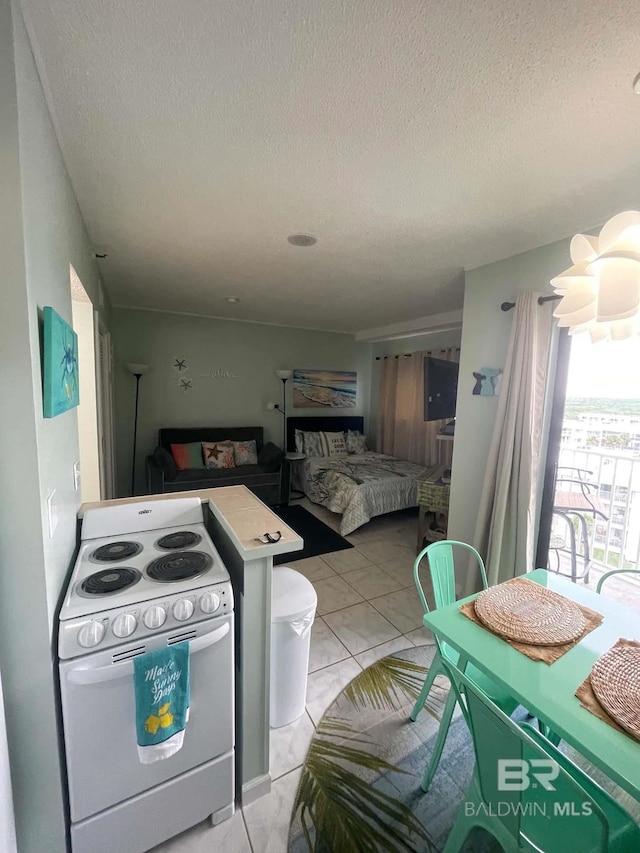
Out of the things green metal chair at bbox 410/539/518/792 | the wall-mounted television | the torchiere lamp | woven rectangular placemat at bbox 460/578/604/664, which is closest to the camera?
woven rectangular placemat at bbox 460/578/604/664

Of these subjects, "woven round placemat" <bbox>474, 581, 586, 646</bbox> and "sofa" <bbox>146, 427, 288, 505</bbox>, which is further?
"sofa" <bbox>146, 427, 288, 505</bbox>

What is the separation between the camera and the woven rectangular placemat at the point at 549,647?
3.59 feet

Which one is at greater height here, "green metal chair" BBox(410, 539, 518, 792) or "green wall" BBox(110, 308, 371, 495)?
"green wall" BBox(110, 308, 371, 495)

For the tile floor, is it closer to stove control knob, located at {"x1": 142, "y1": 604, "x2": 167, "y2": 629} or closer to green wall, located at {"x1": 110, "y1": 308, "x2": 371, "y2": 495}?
stove control knob, located at {"x1": 142, "y1": 604, "x2": 167, "y2": 629}

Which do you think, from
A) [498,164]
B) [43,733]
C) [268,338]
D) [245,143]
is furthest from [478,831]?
[268,338]

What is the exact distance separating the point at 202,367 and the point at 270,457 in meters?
1.50

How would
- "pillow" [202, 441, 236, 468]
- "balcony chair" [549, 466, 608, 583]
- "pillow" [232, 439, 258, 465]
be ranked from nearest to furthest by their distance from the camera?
"balcony chair" [549, 466, 608, 583]
"pillow" [202, 441, 236, 468]
"pillow" [232, 439, 258, 465]

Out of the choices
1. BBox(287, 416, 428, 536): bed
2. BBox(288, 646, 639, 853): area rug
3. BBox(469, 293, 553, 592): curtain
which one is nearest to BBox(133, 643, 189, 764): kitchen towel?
BBox(288, 646, 639, 853): area rug

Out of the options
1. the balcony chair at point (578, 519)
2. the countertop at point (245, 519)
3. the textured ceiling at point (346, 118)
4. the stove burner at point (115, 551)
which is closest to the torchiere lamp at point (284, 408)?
the textured ceiling at point (346, 118)

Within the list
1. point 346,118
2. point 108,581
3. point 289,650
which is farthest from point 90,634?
point 346,118

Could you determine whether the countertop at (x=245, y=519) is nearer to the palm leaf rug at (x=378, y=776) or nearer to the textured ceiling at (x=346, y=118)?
the palm leaf rug at (x=378, y=776)

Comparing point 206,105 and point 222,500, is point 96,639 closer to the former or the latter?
point 222,500

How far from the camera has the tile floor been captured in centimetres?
123

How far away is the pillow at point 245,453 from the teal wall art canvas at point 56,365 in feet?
10.7
